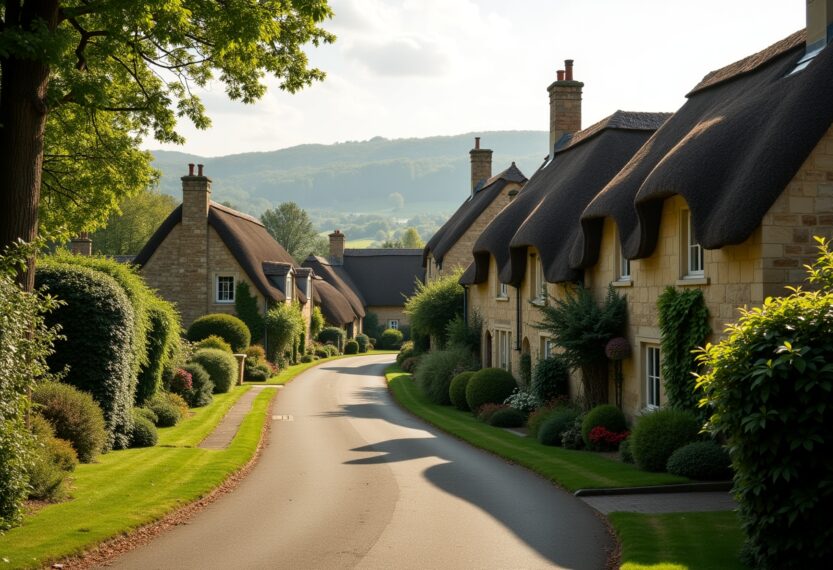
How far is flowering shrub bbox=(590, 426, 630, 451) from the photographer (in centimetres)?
1903

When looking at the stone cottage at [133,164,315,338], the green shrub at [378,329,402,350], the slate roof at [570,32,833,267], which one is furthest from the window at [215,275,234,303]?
the green shrub at [378,329,402,350]


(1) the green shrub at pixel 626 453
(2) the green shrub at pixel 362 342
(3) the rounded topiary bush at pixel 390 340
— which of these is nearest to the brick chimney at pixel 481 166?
(2) the green shrub at pixel 362 342

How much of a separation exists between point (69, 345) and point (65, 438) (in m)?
2.29

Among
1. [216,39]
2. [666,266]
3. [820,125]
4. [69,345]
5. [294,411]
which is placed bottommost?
[294,411]

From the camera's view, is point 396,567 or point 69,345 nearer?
point 396,567

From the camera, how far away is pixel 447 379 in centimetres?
3183

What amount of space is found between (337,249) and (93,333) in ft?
213

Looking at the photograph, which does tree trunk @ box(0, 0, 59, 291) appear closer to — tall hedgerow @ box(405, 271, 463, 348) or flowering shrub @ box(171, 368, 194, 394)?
flowering shrub @ box(171, 368, 194, 394)

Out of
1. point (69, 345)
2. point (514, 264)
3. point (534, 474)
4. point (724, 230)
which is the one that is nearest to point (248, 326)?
point (514, 264)

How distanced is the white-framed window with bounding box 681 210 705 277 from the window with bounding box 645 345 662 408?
2.35 m

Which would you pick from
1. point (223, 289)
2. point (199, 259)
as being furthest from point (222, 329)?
point (199, 259)

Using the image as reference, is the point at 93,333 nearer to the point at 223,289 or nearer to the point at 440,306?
the point at 440,306

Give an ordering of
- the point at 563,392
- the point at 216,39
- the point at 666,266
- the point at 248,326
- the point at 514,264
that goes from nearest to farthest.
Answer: the point at 216,39, the point at 666,266, the point at 563,392, the point at 514,264, the point at 248,326

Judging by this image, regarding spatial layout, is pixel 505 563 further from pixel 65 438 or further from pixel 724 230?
pixel 65 438
